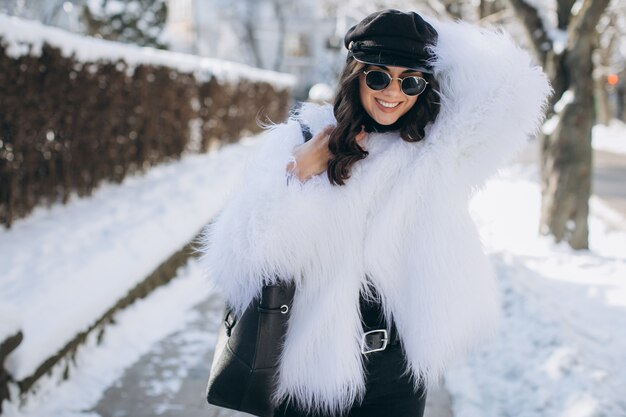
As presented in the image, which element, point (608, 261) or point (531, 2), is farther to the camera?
point (531, 2)

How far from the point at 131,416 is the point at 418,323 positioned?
2.15 metres

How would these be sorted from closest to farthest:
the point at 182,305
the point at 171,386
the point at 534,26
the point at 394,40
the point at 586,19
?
1. the point at 394,40
2. the point at 171,386
3. the point at 182,305
4. the point at 586,19
5. the point at 534,26

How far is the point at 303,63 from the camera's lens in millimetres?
53906

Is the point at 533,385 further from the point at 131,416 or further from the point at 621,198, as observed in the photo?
the point at 621,198

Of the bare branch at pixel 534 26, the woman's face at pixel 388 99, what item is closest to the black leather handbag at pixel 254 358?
the woman's face at pixel 388 99

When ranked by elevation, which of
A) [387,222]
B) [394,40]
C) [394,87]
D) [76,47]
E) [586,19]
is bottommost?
[76,47]

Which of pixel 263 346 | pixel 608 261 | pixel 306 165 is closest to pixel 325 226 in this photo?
pixel 306 165

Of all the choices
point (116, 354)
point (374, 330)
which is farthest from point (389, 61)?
point (116, 354)

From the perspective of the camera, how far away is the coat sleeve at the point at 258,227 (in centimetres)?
174

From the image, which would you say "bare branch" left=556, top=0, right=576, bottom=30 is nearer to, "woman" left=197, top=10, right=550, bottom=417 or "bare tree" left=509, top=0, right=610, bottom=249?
"bare tree" left=509, top=0, right=610, bottom=249

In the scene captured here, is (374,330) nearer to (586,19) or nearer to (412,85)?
(412,85)

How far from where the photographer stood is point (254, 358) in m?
1.71

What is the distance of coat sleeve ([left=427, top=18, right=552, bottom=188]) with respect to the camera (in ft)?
5.80

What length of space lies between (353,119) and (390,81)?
157mm
